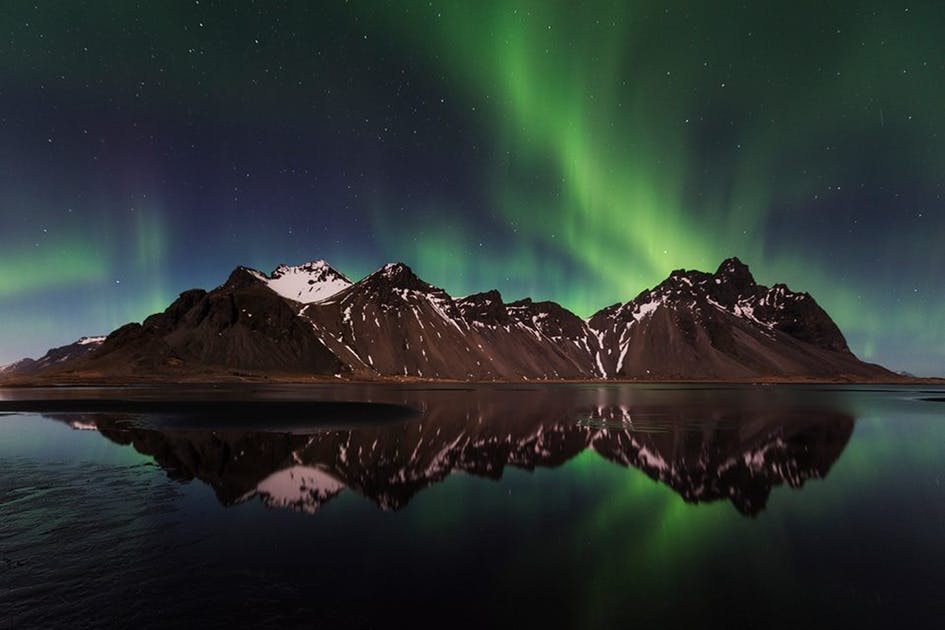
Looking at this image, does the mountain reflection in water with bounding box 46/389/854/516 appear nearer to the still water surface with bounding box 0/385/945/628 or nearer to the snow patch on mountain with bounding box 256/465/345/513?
the snow patch on mountain with bounding box 256/465/345/513

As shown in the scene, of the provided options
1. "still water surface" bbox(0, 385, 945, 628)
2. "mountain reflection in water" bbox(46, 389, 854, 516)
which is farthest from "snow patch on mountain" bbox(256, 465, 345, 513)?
"still water surface" bbox(0, 385, 945, 628)

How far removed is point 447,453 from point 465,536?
1783cm

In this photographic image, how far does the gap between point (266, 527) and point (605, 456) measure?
24.3m

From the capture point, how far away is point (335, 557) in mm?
15172

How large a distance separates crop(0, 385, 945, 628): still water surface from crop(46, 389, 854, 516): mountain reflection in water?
30 cm

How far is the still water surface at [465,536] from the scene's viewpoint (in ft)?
38.8

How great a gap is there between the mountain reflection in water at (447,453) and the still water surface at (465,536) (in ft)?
0.98

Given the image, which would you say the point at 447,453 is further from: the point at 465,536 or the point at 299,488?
the point at 465,536

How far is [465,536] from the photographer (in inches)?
692

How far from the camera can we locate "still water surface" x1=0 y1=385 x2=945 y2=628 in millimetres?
11812

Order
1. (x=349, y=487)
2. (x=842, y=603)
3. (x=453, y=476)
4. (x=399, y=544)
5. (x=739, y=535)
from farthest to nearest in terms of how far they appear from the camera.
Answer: (x=453, y=476) < (x=349, y=487) < (x=739, y=535) < (x=399, y=544) < (x=842, y=603)

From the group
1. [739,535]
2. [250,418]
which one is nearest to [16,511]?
[739,535]

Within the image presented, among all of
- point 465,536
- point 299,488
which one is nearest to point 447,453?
point 299,488

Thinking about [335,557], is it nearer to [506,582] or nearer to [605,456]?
[506,582]
